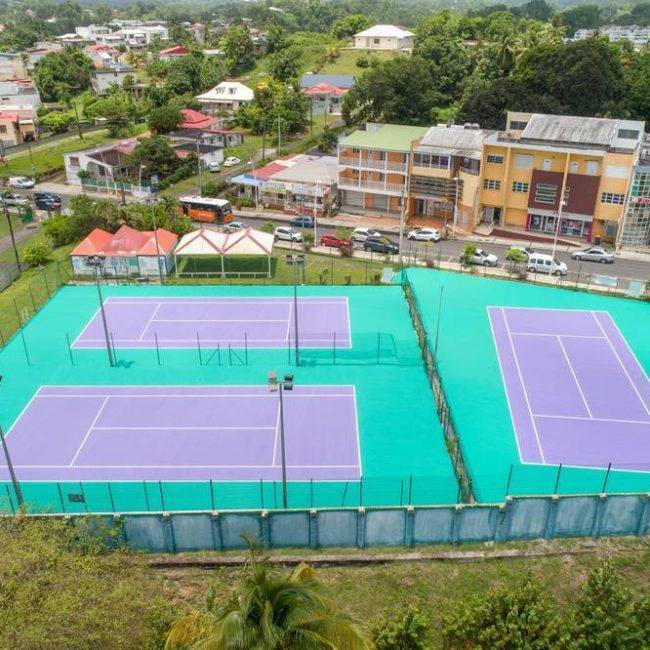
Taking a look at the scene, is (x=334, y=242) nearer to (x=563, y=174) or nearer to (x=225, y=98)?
(x=563, y=174)

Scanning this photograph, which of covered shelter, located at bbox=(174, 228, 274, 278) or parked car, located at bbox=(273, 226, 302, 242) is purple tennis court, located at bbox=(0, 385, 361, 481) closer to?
covered shelter, located at bbox=(174, 228, 274, 278)

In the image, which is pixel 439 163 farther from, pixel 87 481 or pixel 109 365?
pixel 87 481

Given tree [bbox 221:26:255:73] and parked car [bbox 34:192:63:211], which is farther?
tree [bbox 221:26:255:73]

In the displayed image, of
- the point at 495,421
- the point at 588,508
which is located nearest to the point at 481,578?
the point at 588,508

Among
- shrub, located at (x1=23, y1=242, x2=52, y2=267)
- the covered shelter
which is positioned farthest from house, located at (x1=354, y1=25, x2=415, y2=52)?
shrub, located at (x1=23, y1=242, x2=52, y2=267)

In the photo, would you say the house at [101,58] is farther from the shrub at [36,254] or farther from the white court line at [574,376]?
the white court line at [574,376]

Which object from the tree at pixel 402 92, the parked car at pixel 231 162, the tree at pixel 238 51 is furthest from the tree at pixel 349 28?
the parked car at pixel 231 162

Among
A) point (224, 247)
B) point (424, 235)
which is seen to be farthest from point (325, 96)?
point (224, 247)
